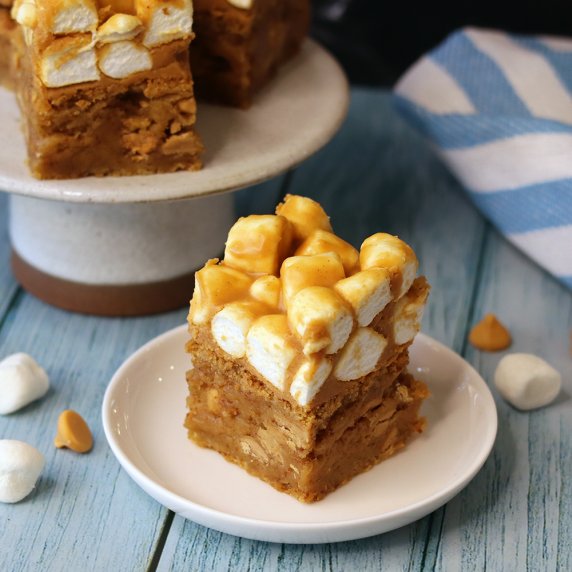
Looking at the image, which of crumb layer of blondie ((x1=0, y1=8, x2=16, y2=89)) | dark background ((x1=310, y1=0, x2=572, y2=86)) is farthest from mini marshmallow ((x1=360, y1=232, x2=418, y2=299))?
dark background ((x1=310, y1=0, x2=572, y2=86))

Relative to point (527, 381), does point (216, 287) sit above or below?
above

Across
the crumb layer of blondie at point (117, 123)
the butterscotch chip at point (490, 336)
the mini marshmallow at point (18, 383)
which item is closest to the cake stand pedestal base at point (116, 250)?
the crumb layer of blondie at point (117, 123)

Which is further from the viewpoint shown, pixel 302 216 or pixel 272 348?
pixel 302 216

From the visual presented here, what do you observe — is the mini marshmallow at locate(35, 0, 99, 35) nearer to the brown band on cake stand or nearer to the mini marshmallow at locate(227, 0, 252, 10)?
the mini marshmallow at locate(227, 0, 252, 10)

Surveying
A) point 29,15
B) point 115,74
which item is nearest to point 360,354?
point 115,74

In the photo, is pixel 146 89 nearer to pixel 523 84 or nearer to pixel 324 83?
pixel 324 83

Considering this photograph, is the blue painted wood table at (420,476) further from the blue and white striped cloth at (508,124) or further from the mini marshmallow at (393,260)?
the mini marshmallow at (393,260)

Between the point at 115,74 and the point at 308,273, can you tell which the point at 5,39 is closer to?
the point at 115,74
